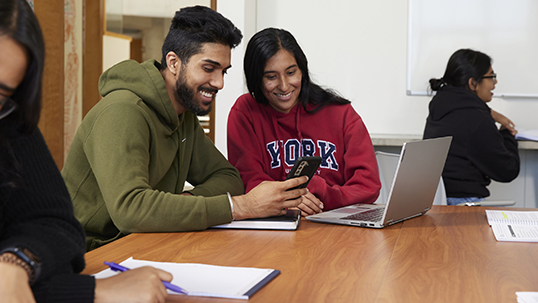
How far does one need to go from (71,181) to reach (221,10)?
1.97 metres

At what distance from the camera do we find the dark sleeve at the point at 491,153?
270cm

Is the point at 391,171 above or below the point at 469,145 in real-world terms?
below

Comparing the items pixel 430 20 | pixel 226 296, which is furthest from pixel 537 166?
pixel 226 296

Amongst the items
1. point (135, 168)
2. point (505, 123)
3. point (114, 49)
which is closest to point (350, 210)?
point (135, 168)

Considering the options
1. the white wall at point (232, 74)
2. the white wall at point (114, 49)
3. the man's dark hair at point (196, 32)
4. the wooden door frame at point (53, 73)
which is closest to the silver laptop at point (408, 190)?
the man's dark hair at point (196, 32)

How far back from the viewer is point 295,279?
903mm

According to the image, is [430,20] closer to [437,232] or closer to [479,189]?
[479,189]

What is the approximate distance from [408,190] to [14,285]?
1.05 m

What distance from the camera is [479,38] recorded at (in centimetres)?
335

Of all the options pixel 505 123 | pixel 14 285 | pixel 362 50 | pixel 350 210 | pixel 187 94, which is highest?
pixel 362 50

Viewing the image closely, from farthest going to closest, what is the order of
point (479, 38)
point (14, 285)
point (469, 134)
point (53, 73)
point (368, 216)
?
point (479, 38)
point (53, 73)
point (469, 134)
point (368, 216)
point (14, 285)

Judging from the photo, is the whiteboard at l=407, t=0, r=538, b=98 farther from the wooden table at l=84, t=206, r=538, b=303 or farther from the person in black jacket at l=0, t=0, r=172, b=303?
the person in black jacket at l=0, t=0, r=172, b=303

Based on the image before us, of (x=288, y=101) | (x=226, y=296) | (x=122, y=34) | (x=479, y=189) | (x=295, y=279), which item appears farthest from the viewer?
(x=122, y=34)

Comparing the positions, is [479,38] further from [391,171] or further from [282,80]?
[282,80]
